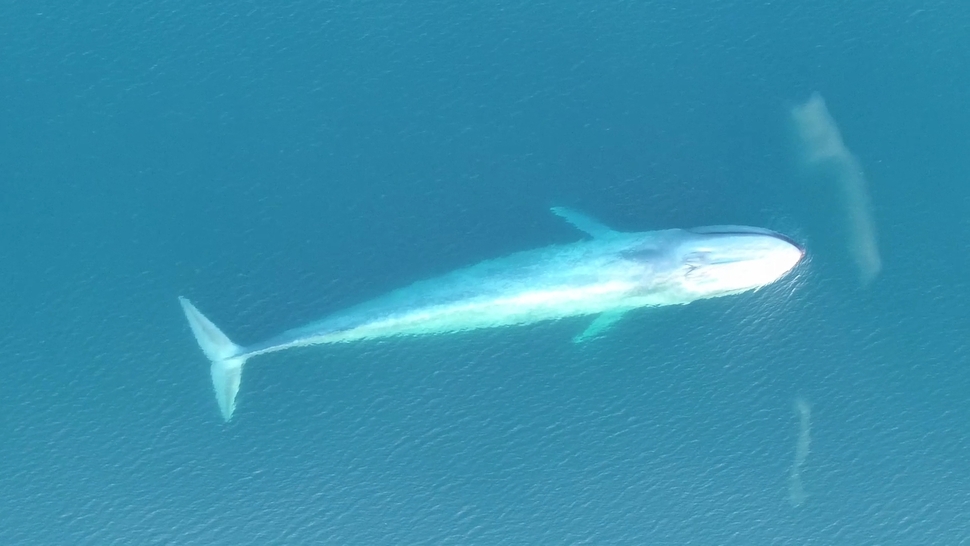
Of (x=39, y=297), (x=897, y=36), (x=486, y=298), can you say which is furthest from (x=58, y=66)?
(x=897, y=36)

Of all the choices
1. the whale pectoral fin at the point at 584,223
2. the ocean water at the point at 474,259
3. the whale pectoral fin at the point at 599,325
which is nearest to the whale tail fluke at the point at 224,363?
the ocean water at the point at 474,259

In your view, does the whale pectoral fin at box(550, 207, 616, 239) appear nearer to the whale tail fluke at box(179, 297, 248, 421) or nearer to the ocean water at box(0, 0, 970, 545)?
the ocean water at box(0, 0, 970, 545)

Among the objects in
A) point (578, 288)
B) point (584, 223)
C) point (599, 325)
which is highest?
point (584, 223)

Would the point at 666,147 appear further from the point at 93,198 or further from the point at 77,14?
the point at 77,14

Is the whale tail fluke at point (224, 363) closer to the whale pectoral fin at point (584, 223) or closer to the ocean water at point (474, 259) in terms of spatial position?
the ocean water at point (474, 259)

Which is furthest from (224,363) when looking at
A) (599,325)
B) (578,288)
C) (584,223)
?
(584,223)

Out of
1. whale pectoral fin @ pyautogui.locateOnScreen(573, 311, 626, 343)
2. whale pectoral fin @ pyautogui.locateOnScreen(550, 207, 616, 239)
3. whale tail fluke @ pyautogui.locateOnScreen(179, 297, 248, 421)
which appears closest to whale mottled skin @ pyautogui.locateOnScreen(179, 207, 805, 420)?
whale pectoral fin @ pyautogui.locateOnScreen(573, 311, 626, 343)

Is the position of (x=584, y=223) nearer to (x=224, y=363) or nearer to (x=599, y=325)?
(x=599, y=325)
